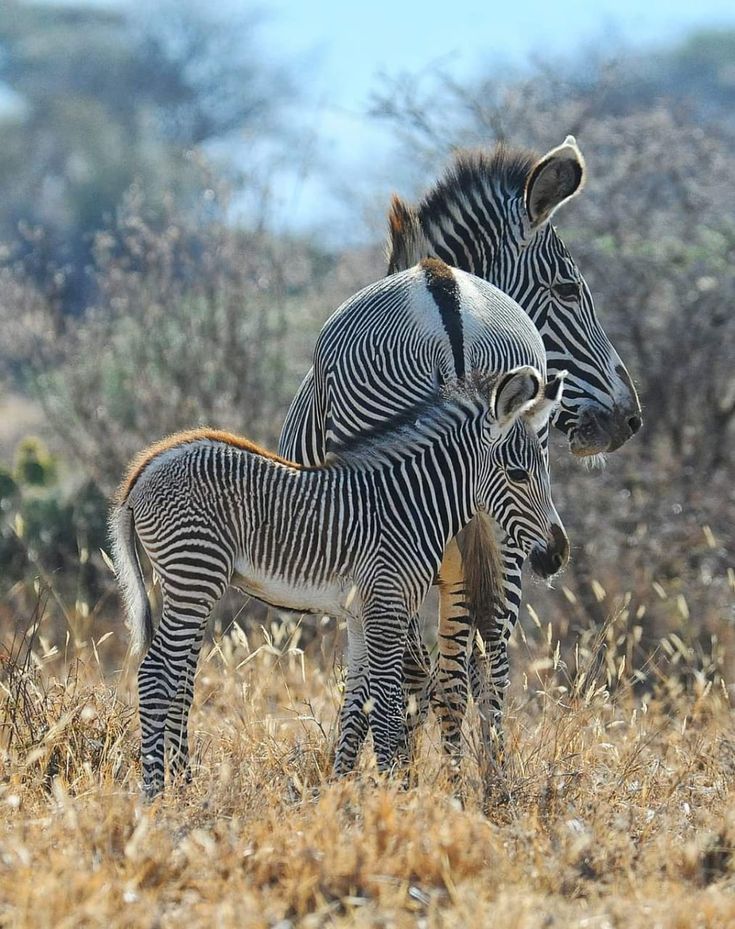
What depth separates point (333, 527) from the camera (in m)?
5.41

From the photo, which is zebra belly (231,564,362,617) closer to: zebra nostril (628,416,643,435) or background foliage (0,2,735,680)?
zebra nostril (628,416,643,435)

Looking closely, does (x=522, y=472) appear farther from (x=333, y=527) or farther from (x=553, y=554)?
(x=333, y=527)

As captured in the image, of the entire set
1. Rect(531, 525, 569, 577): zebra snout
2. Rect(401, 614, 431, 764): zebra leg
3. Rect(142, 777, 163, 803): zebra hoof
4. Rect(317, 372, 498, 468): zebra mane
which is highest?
Rect(317, 372, 498, 468): zebra mane

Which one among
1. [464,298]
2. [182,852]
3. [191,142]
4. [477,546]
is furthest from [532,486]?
[191,142]

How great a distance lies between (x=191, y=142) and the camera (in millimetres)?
37406

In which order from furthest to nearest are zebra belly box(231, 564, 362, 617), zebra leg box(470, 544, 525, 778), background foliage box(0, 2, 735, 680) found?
1. background foliage box(0, 2, 735, 680)
2. zebra leg box(470, 544, 525, 778)
3. zebra belly box(231, 564, 362, 617)

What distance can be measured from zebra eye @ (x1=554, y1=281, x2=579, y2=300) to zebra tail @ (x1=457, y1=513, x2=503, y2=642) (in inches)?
59.5

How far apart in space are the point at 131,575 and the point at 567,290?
9.11 ft

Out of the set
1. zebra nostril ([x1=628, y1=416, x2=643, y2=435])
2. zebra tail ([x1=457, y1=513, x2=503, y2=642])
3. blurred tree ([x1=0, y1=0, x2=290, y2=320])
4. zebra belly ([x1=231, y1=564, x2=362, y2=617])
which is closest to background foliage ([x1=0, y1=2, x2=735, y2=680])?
zebra nostril ([x1=628, y1=416, x2=643, y2=435])

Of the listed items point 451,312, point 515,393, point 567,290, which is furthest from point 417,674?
point 567,290

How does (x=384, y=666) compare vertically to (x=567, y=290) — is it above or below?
below

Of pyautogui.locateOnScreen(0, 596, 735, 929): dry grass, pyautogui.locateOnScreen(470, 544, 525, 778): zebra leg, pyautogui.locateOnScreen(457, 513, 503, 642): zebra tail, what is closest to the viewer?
pyautogui.locateOnScreen(0, 596, 735, 929): dry grass

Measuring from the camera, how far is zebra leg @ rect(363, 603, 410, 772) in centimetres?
539

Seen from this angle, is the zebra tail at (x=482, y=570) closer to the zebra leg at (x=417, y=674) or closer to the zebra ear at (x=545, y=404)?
the zebra leg at (x=417, y=674)
